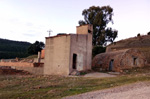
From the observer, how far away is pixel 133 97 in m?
8.67

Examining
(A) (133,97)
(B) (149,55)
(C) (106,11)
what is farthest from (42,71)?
(C) (106,11)

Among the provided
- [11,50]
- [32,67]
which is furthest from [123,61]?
[11,50]

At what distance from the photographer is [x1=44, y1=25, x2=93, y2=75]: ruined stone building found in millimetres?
22880

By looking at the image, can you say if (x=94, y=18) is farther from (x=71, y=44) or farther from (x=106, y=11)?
(x=71, y=44)

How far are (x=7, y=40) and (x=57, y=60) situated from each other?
288 feet

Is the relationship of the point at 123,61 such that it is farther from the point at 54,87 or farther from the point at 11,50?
the point at 11,50

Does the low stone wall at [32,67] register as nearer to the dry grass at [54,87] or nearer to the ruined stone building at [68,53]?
the ruined stone building at [68,53]

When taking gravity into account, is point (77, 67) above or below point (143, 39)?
below

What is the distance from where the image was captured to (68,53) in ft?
74.5

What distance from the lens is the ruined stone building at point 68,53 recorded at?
2288 cm

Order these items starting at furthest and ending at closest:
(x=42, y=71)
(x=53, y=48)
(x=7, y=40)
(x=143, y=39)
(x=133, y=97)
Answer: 1. (x=7, y=40)
2. (x=143, y=39)
3. (x=42, y=71)
4. (x=53, y=48)
5. (x=133, y=97)

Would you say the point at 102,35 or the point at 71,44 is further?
the point at 102,35

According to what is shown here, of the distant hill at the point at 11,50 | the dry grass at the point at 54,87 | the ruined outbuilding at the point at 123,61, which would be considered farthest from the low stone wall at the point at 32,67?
the distant hill at the point at 11,50

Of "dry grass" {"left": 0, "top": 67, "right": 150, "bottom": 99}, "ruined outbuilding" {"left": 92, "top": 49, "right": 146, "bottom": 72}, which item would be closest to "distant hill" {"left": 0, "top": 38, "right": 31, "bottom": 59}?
"ruined outbuilding" {"left": 92, "top": 49, "right": 146, "bottom": 72}
